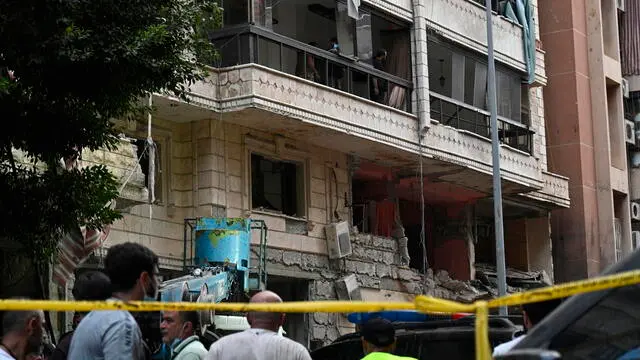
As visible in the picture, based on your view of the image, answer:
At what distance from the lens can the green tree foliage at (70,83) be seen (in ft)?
40.1

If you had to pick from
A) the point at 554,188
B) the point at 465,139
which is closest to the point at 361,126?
the point at 465,139

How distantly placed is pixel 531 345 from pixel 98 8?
29.9ft

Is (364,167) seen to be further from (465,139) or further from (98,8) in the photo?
(98,8)

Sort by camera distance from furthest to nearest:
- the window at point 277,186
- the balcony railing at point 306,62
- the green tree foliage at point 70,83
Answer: the window at point 277,186
the balcony railing at point 306,62
the green tree foliage at point 70,83

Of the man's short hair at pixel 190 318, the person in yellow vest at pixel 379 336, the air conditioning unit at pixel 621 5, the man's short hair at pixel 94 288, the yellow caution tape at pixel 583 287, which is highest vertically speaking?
the air conditioning unit at pixel 621 5

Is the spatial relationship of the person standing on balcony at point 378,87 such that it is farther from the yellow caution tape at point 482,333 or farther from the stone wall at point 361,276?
the yellow caution tape at point 482,333

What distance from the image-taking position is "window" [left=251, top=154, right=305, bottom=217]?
22719mm

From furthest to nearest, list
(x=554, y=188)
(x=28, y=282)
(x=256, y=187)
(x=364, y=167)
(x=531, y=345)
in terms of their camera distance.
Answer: (x=554, y=188) < (x=364, y=167) < (x=256, y=187) < (x=28, y=282) < (x=531, y=345)

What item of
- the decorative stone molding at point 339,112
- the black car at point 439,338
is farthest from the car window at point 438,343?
the decorative stone molding at point 339,112

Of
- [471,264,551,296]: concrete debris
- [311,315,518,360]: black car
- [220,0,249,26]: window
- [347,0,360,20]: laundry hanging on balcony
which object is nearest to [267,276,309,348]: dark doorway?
[220,0,249,26]: window

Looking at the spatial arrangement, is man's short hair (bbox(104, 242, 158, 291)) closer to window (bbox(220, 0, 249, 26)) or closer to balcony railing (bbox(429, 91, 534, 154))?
window (bbox(220, 0, 249, 26))

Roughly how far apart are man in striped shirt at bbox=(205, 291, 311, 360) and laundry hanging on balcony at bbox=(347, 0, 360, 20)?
54.1ft

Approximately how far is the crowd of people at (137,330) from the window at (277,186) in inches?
593

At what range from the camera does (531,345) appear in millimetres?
4188
